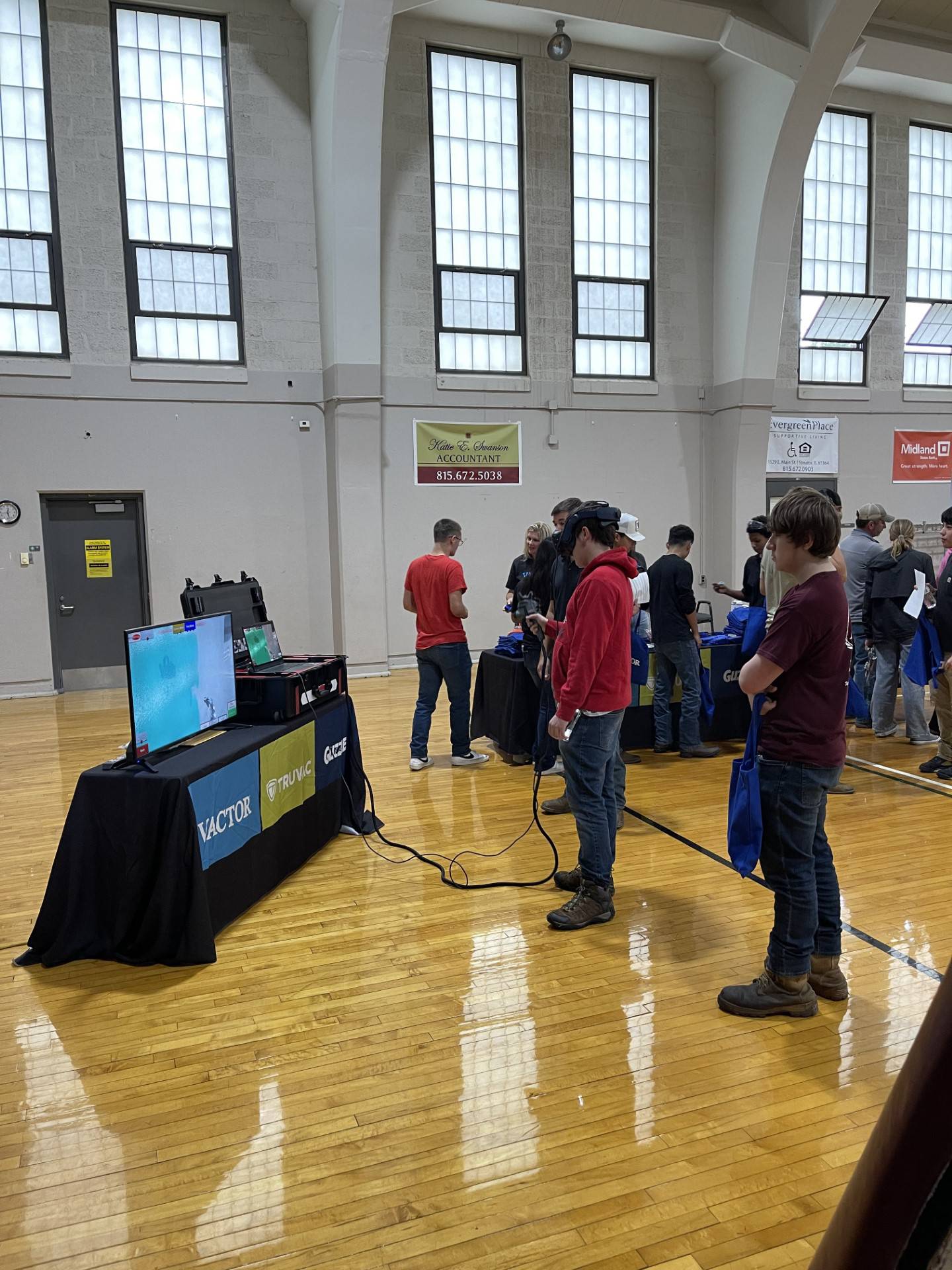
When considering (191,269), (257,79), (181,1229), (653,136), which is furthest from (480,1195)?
(653,136)

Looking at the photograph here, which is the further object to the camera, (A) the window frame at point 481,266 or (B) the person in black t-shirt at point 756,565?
(A) the window frame at point 481,266

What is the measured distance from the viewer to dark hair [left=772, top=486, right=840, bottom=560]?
273 cm

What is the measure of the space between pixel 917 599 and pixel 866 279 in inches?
315

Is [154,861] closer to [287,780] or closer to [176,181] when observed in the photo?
[287,780]

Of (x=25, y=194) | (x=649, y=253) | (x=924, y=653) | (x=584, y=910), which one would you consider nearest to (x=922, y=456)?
(x=649, y=253)

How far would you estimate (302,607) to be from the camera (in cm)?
996

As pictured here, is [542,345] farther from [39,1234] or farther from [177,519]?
[39,1234]

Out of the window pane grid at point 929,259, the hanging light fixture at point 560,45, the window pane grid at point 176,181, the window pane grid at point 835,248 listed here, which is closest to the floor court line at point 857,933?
the window pane grid at point 176,181

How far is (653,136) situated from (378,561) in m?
6.34

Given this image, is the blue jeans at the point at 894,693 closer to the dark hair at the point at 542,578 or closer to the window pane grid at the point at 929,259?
the dark hair at the point at 542,578

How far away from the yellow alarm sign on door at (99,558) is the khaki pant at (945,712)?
7.85 metres

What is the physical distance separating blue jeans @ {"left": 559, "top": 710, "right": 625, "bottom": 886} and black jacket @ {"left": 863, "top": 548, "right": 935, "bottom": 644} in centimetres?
357

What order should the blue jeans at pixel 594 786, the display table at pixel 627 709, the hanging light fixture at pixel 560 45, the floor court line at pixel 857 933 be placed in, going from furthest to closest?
the hanging light fixture at pixel 560 45 < the display table at pixel 627 709 < the blue jeans at pixel 594 786 < the floor court line at pixel 857 933

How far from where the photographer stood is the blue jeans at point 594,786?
3.55m
